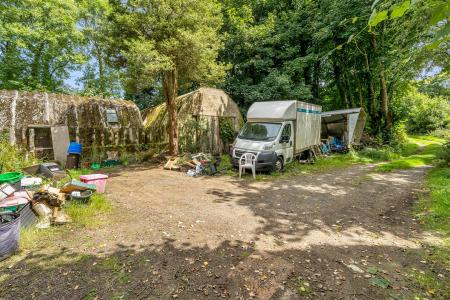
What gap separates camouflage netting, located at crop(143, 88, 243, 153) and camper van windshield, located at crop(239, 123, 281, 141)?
3.95 m

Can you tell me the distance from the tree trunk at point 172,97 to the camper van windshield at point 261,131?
3.85 m

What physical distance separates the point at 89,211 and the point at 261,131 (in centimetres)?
708

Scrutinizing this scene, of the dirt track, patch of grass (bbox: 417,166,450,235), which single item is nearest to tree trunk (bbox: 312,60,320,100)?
patch of grass (bbox: 417,166,450,235)

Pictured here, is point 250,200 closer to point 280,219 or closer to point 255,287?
point 280,219

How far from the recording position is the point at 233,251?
3.80 metres

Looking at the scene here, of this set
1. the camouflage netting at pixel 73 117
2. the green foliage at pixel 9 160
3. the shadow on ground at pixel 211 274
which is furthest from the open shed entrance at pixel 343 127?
the green foliage at pixel 9 160

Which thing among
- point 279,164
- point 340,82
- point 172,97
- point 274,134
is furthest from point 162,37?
point 340,82

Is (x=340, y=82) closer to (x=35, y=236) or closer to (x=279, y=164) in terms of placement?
(x=279, y=164)

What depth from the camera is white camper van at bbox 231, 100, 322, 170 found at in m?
9.13

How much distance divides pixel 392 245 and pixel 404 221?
1.48 metres

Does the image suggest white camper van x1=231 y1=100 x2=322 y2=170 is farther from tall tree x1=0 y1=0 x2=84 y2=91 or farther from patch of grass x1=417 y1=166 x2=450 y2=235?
tall tree x1=0 y1=0 x2=84 y2=91

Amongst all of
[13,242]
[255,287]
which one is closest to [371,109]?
[255,287]

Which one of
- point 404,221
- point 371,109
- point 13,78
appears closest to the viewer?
point 404,221

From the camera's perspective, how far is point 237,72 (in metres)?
17.5
